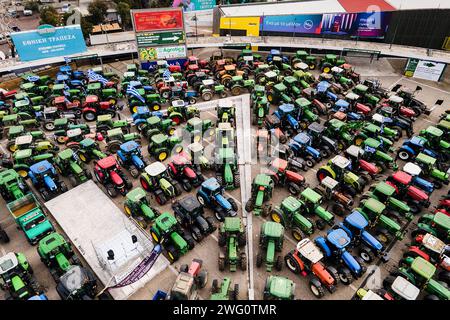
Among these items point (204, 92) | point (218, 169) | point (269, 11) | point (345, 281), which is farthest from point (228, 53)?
point (345, 281)

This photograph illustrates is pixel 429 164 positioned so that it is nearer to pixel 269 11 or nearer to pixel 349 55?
pixel 349 55

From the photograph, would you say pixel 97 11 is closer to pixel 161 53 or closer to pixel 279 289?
pixel 161 53

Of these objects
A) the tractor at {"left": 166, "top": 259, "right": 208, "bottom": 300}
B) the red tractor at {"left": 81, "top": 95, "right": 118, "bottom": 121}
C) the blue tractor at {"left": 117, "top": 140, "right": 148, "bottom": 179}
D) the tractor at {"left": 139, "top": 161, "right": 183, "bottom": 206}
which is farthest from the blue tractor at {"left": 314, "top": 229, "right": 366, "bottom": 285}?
the red tractor at {"left": 81, "top": 95, "right": 118, "bottom": 121}

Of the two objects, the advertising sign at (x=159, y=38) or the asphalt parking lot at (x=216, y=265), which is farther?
the advertising sign at (x=159, y=38)

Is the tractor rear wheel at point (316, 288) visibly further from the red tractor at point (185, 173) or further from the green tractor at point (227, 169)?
the red tractor at point (185, 173)

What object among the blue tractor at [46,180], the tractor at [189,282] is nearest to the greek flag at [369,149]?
the tractor at [189,282]

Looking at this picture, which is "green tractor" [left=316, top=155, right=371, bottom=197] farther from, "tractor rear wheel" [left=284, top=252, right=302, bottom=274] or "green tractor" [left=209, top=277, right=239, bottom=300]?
"green tractor" [left=209, top=277, right=239, bottom=300]

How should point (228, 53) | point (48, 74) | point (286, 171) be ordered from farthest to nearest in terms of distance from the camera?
point (228, 53), point (48, 74), point (286, 171)
